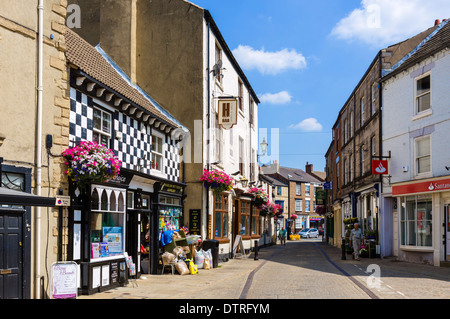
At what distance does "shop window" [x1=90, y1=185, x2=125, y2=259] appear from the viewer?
11966mm

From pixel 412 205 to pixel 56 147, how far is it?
15.7 m

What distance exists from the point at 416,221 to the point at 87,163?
14898mm

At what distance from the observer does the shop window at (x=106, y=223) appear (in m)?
12.0

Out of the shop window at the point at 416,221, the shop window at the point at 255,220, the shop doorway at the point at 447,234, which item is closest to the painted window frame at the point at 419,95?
the shop window at the point at 416,221

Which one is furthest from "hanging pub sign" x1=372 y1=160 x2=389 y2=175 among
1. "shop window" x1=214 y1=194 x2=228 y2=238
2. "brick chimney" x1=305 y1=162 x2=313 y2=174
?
"brick chimney" x1=305 y1=162 x2=313 y2=174

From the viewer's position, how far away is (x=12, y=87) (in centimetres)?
959

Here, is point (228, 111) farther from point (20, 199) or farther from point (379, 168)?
point (20, 199)

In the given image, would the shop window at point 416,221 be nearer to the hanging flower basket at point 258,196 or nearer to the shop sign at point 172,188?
the hanging flower basket at point 258,196

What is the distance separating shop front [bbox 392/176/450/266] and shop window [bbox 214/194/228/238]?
7589mm

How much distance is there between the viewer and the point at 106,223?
12.7 metres

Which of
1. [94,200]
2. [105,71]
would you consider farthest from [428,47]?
[94,200]

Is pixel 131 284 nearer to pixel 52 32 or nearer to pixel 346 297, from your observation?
pixel 346 297

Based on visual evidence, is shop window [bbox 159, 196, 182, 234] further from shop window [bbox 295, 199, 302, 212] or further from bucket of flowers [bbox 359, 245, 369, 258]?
shop window [bbox 295, 199, 302, 212]

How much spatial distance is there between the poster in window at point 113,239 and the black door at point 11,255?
3172 millimetres
